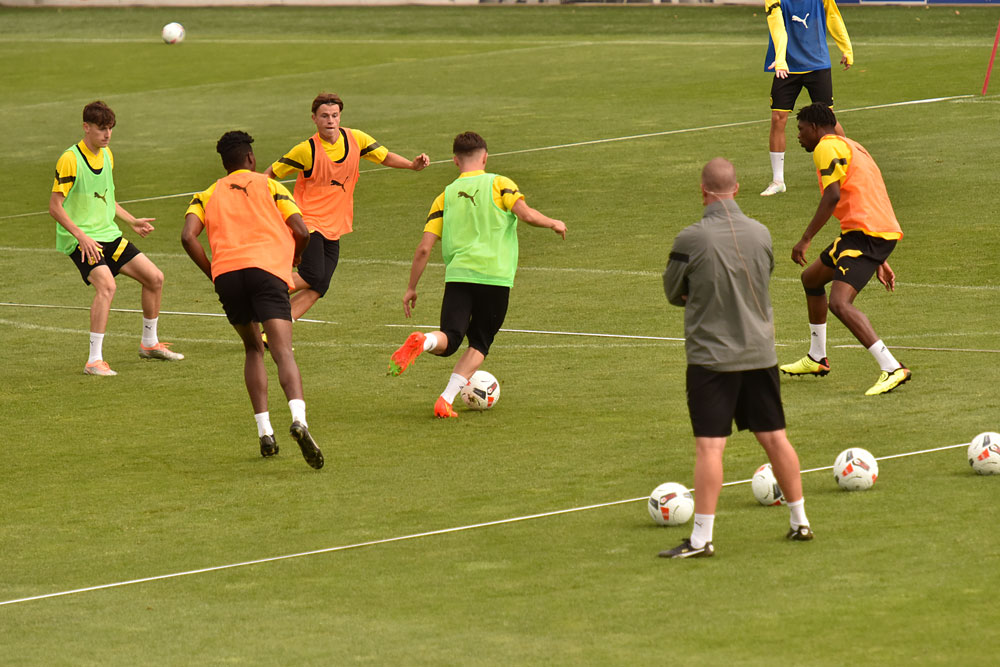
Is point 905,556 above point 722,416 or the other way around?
the other way around

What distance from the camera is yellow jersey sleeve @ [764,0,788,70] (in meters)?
18.3

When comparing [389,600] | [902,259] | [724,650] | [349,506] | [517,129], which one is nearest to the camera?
[724,650]

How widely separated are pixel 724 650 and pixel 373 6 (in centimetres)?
4408

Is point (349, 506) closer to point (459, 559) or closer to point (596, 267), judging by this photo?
point (459, 559)

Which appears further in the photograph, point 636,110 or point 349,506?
point 636,110

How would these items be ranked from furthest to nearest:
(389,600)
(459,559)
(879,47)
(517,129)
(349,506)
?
(879,47)
(517,129)
(349,506)
(459,559)
(389,600)

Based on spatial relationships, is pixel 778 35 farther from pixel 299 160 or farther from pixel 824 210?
pixel 824 210

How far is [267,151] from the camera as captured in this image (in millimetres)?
25562

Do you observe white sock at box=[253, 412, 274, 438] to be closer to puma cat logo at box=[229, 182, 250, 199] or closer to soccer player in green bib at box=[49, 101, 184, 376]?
puma cat logo at box=[229, 182, 250, 199]

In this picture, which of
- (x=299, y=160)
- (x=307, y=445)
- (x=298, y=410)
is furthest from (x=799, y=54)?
(x=307, y=445)

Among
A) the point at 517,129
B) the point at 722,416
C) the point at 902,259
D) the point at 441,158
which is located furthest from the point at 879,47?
the point at 722,416

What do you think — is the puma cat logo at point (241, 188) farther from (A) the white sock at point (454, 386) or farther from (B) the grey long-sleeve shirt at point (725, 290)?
(B) the grey long-sleeve shirt at point (725, 290)

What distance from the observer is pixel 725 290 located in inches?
312

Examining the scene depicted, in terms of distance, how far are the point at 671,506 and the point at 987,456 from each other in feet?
6.33
